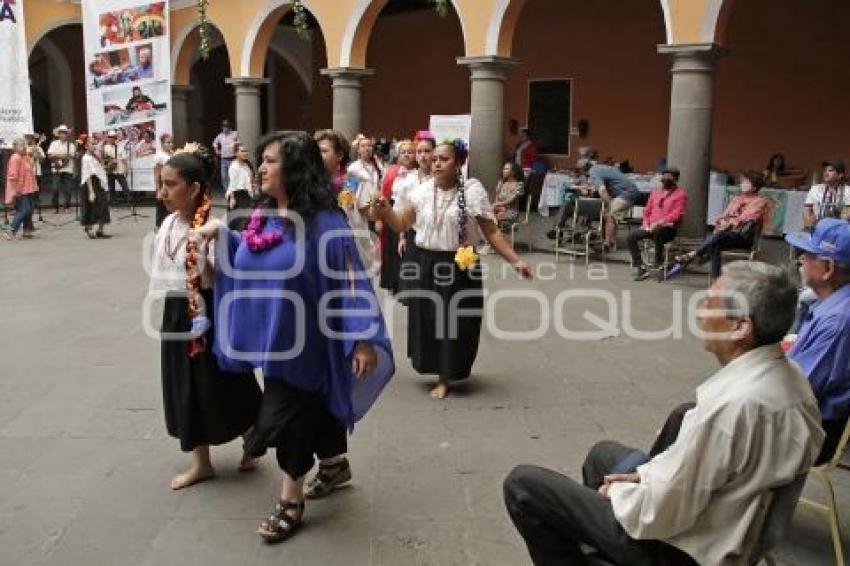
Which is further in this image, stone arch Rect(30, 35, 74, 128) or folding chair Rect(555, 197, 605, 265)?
stone arch Rect(30, 35, 74, 128)

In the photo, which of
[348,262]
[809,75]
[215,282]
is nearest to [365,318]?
[348,262]

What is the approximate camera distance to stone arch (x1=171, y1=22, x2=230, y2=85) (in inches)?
704

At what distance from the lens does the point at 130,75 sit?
16.7m

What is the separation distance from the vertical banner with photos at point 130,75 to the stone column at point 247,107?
4.60 feet

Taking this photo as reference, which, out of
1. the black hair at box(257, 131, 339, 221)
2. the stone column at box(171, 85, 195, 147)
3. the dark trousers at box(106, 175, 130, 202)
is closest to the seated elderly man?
the black hair at box(257, 131, 339, 221)

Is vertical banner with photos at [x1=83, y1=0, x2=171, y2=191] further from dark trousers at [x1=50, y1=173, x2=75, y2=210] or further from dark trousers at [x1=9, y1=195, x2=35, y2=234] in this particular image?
dark trousers at [x1=9, y1=195, x2=35, y2=234]

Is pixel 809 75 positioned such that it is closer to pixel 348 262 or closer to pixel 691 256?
pixel 691 256

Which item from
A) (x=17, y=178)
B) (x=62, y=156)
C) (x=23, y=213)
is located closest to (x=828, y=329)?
(x=23, y=213)

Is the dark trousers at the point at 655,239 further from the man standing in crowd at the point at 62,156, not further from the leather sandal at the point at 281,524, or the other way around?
the man standing in crowd at the point at 62,156

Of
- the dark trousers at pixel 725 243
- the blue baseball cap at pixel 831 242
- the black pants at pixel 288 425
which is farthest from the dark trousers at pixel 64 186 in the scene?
the blue baseball cap at pixel 831 242

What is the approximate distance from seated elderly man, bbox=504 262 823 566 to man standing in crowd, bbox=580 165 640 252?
29.0 ft

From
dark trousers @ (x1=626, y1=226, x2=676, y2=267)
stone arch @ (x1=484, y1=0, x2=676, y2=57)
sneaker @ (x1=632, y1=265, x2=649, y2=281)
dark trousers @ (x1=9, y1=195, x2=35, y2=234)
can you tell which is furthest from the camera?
dark trousers @ (x1=9, y1=195, x2=35, y2=234)

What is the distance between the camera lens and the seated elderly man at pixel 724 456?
2.16 metres

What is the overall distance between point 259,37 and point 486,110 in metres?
6.44
